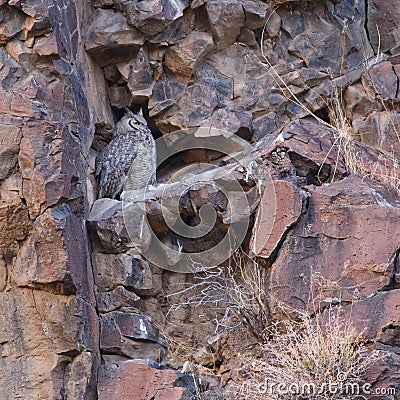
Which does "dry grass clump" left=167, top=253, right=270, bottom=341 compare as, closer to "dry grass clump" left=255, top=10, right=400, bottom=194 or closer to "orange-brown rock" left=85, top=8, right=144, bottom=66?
"dry grass clump" left=255, top=10, right=400, bottom=194

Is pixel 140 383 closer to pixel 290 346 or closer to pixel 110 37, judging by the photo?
pixel 290 346

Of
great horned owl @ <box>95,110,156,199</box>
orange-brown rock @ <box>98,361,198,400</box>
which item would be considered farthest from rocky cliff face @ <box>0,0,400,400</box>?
great horned owl @ <box>95,110,156,199</box>

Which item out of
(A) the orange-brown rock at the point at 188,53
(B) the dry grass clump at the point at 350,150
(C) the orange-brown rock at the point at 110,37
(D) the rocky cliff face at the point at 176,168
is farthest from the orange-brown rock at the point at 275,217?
(C) the orange-brown rock at the point at 110,37

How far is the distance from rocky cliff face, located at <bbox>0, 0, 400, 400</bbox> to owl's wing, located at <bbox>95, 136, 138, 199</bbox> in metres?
0.10

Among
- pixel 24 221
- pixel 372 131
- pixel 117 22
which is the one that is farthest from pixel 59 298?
pixel 372 131

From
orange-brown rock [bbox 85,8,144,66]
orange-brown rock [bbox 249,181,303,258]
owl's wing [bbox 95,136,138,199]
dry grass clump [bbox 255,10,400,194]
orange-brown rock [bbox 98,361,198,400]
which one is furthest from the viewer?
orange-brown rock [bbox 85,8,144,66]

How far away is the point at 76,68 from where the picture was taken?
6996 millimetres

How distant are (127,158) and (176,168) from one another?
0.71 meters

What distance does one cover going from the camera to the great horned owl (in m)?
7.23

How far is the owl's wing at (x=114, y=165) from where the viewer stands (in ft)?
23.7

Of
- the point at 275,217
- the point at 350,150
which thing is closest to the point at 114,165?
the point at 275,217

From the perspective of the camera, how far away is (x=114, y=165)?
723 cm

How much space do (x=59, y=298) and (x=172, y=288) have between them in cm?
136

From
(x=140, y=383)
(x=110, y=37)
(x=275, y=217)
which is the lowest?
(x=140, y=383)
